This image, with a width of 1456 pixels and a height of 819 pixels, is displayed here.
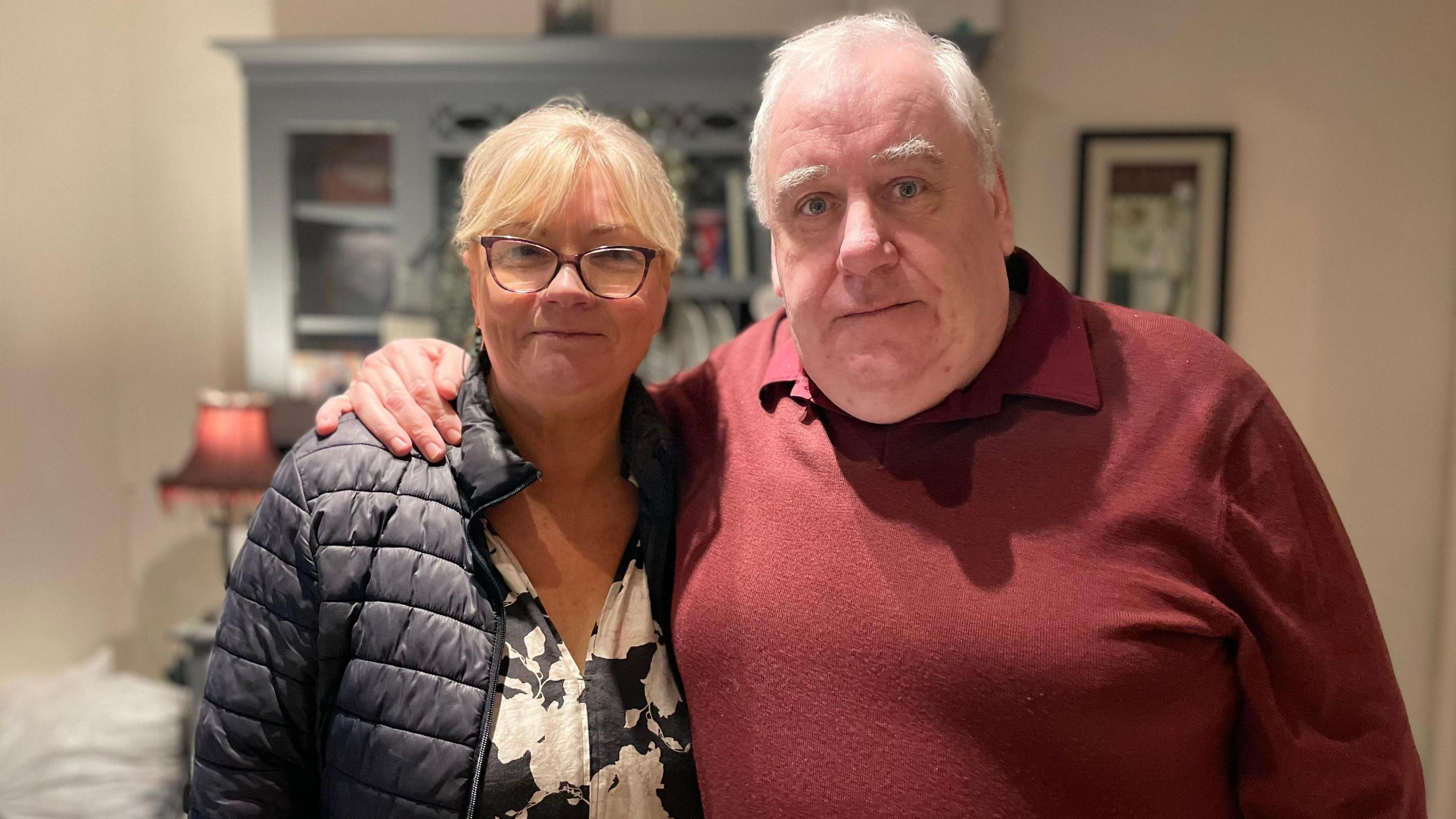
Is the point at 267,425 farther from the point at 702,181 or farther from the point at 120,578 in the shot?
the point at 702,181

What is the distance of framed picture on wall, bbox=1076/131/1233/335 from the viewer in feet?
9.78

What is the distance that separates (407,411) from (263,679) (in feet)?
1.19

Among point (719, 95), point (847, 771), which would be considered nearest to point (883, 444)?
point (847, 771)

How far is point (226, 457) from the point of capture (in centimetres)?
289

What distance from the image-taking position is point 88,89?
3129mm

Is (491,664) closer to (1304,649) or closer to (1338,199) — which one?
(1304,649)

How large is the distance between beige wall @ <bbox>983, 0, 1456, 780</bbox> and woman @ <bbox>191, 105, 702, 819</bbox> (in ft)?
7.47

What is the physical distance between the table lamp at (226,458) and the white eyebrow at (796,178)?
225cm

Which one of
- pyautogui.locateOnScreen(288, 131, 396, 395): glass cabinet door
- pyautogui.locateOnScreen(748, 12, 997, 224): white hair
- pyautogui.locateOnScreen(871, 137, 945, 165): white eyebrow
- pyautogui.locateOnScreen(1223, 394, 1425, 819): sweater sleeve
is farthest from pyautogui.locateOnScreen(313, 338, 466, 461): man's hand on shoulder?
pyautogui.locateOnScreen(288, 131, 396, 395): glass cabinet door

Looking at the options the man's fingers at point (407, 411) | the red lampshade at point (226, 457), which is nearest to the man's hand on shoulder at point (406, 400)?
the man's fingers at point (407, 411)

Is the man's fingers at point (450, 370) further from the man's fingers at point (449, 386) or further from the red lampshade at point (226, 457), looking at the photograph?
the red lampshade at point (226, 457)

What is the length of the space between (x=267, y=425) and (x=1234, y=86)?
3.09 m

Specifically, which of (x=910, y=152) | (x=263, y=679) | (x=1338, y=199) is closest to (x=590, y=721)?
(x=263, y=679)

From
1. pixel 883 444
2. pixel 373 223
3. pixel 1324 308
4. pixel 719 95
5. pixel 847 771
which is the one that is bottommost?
pixel 847 771
